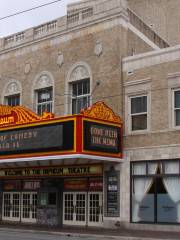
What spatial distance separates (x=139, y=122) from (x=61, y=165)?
17.6ft

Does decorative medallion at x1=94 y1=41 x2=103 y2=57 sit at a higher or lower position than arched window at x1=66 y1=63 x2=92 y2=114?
higher

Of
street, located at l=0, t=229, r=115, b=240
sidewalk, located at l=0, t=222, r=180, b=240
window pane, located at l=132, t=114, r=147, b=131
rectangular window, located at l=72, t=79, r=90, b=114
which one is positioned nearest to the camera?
sidewalk, located at l=0, t=222, r=180, b=240

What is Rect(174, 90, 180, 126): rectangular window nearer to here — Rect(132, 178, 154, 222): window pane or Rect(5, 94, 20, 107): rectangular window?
Rect(132, 178, 154, 222): window pane

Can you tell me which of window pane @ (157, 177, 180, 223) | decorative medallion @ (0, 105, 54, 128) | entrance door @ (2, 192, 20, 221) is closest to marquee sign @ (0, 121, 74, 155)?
decorative medallion @ (0, 105, 54, 128)

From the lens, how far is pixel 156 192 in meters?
25.8

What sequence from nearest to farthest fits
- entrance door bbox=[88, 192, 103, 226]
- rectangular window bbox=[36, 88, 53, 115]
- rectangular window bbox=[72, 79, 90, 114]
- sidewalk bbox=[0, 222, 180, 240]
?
sidewalk bbox=[0, 222, 180, 240] → entrance door bbox=[88, 192, 103, 226] → rectangular window bbox=[72, 79, 90, 114] → rectangular window bbox=[36, 88, 53, 115]

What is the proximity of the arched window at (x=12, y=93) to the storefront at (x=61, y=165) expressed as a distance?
9.87ft

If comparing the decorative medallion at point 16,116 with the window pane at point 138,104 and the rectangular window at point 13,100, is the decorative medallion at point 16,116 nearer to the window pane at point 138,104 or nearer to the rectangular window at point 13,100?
the rectangular window at point 13,100

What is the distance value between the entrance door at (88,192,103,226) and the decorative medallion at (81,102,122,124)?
4229 millimetres

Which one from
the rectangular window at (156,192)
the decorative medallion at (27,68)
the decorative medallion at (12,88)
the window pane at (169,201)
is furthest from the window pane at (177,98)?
the decorative medallion at (12,88)

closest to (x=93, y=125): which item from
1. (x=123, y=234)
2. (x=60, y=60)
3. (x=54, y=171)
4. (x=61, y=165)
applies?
(x=61, y=165)

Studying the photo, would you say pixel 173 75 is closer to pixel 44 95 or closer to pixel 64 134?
pixel 64 134

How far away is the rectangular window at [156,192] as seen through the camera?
2511cm

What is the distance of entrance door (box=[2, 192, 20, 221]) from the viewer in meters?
33.3
